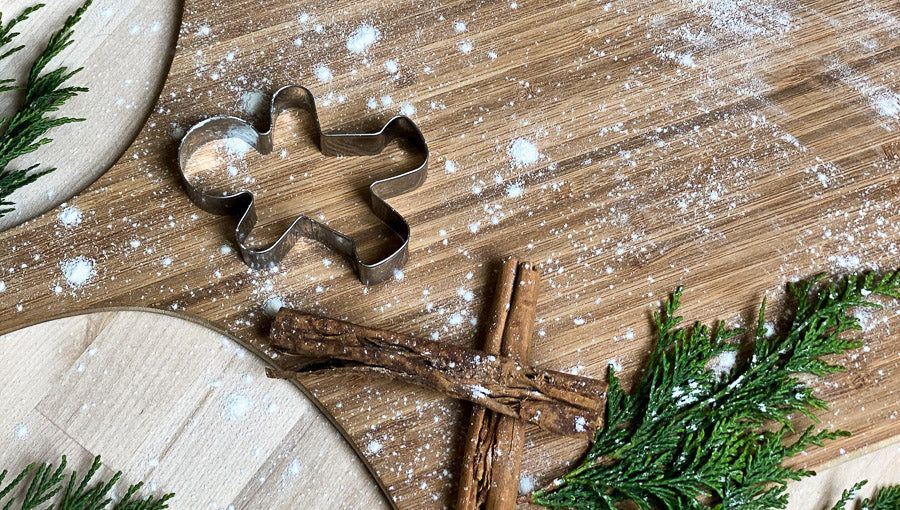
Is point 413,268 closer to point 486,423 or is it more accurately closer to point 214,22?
point 486,423

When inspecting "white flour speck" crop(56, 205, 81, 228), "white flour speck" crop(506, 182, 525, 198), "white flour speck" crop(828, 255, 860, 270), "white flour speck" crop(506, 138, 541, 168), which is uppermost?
"white flour speck" crop(506, 138, 541, 168)

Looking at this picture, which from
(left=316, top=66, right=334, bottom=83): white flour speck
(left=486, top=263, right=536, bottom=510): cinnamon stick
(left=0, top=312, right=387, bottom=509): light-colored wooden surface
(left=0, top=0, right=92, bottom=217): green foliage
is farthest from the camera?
(left=316, top=66, right=334, bottom=83): white flour speck

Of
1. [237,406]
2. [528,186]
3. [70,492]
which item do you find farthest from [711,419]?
[70,492]

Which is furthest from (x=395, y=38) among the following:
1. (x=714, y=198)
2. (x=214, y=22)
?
Result: (x=714, y=198)

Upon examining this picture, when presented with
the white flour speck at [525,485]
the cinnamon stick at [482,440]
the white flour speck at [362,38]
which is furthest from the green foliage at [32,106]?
the white flour speck at [525,485]

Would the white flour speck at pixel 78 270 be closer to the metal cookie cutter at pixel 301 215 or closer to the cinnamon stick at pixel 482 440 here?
the metal cookie cutter at pixel 301 215

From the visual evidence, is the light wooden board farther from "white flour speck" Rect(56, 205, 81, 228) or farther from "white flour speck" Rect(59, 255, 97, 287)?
"white flour speck" Rect(56, 205, 81, 228)

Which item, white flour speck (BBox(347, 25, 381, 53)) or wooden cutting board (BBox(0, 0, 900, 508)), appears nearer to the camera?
wooden cutting board (BBox(0, 0, 900, 508))

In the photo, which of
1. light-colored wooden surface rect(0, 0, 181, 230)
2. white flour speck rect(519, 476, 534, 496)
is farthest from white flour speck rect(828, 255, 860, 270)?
light-colored wooden surface rect(0, 0, 181, 230)
